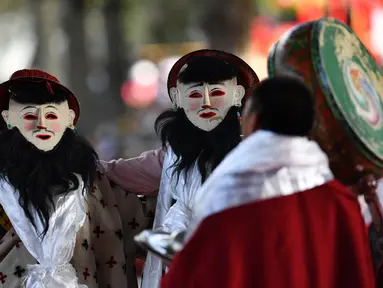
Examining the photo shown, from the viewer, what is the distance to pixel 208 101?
4.52 meters

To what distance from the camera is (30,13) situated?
2483 cm

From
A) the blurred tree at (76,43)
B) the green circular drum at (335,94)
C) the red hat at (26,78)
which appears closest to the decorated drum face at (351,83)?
the green circular drum at (335,94)

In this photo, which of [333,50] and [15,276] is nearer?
[333,50]

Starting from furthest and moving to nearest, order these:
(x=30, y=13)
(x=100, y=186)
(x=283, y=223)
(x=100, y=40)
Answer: (x=100, y=40), (x=30, y=13), (x=100, y=186), (x=283, y=223)

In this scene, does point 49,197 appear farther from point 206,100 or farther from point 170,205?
point 206,100

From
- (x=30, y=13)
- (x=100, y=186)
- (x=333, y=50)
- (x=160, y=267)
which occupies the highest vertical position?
(x=30, y=13)

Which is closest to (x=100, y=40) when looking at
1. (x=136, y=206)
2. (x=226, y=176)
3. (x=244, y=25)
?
(x=244, y=25)

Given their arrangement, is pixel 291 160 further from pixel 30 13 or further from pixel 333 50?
→ pixel 30 13

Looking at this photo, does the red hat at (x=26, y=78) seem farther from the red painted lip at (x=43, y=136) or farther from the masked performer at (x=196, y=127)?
the masked performer at (x=196, y=127)

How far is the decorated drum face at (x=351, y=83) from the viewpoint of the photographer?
136 inches

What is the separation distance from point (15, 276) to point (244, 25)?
12.7 metres

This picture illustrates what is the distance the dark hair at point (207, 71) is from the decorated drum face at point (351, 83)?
87cm

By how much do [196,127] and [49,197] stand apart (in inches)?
31.5

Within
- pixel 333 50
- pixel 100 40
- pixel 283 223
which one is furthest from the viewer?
pixel 100 40
